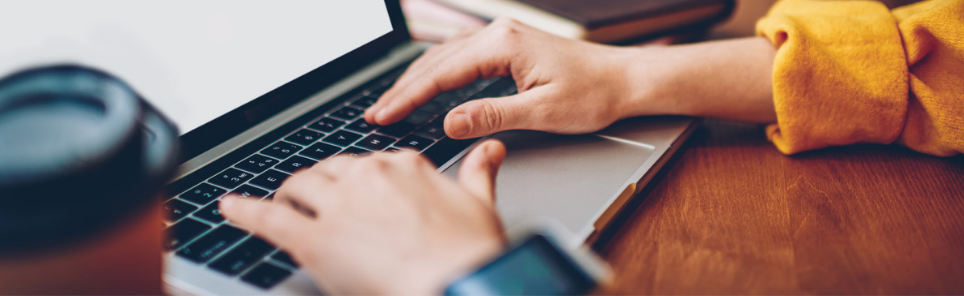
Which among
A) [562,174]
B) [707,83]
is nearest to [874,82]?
[707,83]

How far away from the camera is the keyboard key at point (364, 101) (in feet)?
1.94

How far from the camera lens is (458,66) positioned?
1.84 feet

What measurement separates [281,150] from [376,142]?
0.27ft

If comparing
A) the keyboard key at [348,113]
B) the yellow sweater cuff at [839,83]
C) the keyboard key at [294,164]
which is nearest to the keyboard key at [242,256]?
the keyboard key at [294,164]

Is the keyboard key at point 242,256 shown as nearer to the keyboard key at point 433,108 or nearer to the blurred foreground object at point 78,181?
the blurred foreground object at point 78,181

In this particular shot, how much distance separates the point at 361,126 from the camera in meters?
0.55

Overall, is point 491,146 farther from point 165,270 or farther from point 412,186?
point 165,270

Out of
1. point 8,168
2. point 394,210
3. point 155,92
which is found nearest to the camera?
point 8,168

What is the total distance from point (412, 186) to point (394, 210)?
2 centimetres

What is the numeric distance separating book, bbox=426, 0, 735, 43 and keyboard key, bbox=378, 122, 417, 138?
274 mm

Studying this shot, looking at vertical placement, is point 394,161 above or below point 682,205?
above

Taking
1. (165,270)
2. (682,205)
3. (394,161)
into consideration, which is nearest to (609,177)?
(682,205)

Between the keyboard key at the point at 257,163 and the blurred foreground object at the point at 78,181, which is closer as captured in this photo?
the blurred foreground object at the point at 78,181

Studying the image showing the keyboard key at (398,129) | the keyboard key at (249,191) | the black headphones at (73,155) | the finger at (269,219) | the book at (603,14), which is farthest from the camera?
the book at (603,14)
